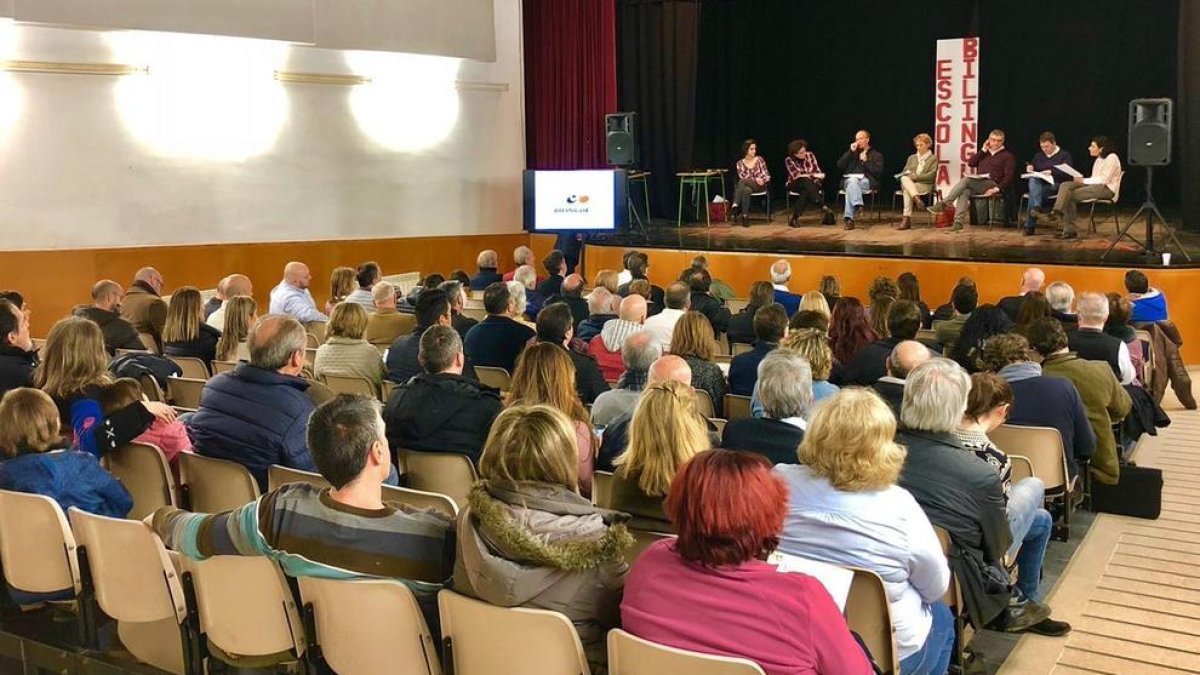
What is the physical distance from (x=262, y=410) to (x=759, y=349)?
2.43m

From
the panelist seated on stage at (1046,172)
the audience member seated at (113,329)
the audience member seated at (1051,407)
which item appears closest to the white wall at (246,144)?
the audience member seated at (113,329)

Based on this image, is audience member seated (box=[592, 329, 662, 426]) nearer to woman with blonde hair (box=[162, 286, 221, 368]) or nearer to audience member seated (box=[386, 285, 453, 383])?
audience member seated (box=[386, 285, 453, 383])

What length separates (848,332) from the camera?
235 inches

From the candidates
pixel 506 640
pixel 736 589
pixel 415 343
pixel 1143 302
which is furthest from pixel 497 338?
pixel 1143 302

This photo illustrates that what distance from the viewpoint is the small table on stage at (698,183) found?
13.9m

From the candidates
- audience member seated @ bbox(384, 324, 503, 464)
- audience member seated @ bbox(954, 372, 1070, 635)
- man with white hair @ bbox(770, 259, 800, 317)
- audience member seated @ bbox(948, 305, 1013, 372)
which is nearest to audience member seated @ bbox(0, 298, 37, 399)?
audience member seated @ bbox(384, 324, 503, 464)

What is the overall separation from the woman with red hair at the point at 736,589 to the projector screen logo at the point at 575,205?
10.8 meters

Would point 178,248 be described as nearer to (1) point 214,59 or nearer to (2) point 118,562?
(1) point 214,59

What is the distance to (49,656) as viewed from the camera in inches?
133

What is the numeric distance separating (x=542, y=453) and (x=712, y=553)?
50 cm

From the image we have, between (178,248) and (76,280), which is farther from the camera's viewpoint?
(178,248)

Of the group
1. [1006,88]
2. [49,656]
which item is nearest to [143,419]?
[49,656]

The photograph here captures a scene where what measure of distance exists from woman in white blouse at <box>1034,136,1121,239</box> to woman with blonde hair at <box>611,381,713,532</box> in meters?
8.96

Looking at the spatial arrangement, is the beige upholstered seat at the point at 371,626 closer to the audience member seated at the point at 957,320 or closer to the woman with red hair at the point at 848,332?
the woman with red hair at the point at 848,332
